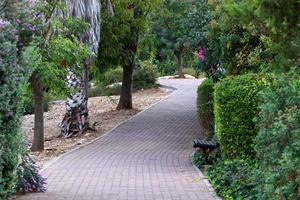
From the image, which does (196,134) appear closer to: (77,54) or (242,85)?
(77,54)

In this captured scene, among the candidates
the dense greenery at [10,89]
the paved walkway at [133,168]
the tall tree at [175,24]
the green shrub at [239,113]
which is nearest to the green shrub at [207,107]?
the paved walkway at [133,168]

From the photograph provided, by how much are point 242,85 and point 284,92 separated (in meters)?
5.25

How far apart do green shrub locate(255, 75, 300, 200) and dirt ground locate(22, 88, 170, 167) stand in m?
4.54

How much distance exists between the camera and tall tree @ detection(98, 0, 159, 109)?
24.3m

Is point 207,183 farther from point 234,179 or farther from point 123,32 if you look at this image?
point 123,32

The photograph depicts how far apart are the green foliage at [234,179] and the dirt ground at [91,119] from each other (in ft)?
11.2

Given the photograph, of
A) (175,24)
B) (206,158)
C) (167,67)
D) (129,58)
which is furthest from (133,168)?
(167,67)

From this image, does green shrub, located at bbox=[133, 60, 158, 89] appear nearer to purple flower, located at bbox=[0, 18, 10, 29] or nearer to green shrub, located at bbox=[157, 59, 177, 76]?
green shrub, located at bbox=[157, 59, 177, 76]

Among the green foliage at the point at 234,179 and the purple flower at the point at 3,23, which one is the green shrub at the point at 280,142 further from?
the purple flower at the point at 3,23

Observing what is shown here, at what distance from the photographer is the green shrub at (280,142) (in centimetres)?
582

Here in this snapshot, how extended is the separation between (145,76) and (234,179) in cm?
3168

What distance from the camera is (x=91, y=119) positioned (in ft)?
89.9

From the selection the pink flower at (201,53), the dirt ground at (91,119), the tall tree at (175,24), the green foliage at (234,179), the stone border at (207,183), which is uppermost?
the tall tree at (175,24)

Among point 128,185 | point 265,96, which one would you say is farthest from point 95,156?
point 265,96
